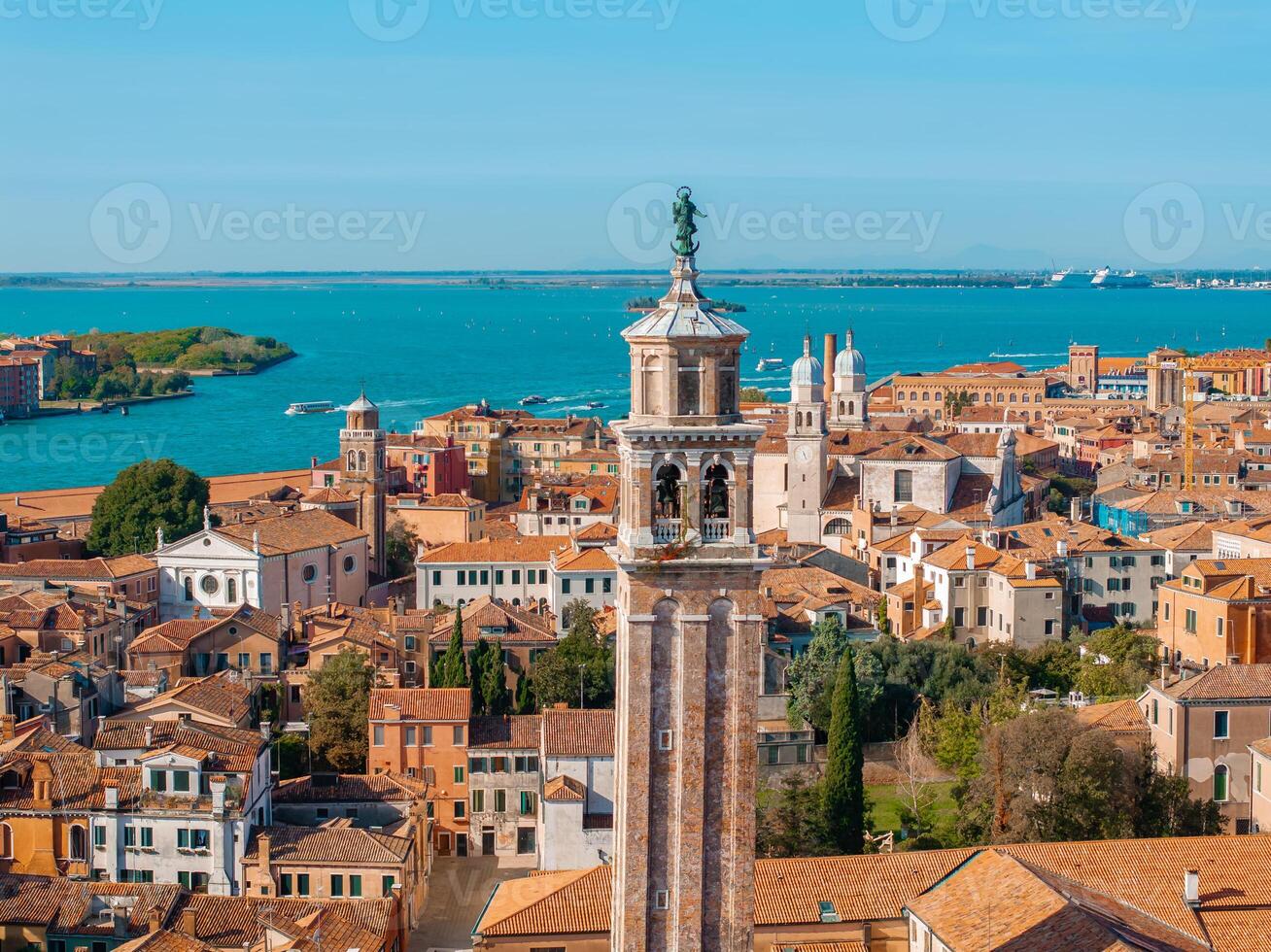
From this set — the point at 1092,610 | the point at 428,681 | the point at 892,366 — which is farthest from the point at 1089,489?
the point at 892,366

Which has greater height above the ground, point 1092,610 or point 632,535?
point 632,535

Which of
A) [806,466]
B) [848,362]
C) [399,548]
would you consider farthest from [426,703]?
[848,362]

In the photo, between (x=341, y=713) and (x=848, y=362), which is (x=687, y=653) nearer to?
(x=341, y=713)

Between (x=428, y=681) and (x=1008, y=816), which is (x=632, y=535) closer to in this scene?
(x=1008, y=816)

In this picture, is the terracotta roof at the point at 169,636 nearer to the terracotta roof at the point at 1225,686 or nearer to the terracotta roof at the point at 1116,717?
the terracotta roof at the point at 1116,717

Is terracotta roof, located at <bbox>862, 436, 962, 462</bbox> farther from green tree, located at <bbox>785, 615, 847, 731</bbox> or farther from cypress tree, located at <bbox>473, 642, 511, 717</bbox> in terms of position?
cypress tree, located at <bbox>473, 642, 511, 717</bbox>
